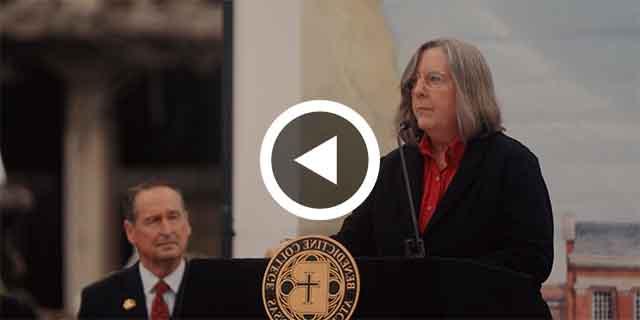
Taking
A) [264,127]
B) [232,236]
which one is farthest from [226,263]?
[264,127]

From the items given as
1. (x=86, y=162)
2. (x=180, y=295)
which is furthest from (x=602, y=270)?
(x=86, y=162)

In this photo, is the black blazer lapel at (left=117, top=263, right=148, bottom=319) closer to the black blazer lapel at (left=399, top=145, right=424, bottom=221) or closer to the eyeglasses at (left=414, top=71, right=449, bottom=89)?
the black blazer lapel at (left=399, top=145, right=424, bottom=221)

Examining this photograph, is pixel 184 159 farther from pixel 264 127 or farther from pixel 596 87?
pixel 596 87

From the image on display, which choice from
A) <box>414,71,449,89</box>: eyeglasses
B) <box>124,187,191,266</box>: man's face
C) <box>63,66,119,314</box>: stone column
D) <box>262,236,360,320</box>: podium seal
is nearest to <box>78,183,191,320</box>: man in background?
<box>124,187,191,266</box>: man's face

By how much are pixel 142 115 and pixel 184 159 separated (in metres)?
0.46

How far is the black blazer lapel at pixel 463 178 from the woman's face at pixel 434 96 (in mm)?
56

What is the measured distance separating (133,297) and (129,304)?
0.02 meters

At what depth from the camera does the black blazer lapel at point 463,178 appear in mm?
3119

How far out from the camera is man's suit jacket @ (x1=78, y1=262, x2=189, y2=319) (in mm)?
3344

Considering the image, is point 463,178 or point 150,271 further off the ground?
point 463,178

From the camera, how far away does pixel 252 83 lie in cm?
324
